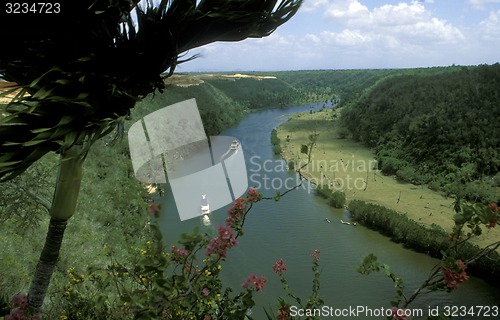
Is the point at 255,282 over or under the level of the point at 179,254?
under

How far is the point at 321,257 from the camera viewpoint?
1301 centimetres

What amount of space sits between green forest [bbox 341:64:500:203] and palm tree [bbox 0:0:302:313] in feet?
59.1

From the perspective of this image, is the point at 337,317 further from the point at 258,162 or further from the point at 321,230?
the point at 258,162

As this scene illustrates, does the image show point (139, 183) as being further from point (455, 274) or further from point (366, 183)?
point (455, 274)

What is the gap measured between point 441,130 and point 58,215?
28481 mm

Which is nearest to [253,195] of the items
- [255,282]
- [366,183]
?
[255,282]

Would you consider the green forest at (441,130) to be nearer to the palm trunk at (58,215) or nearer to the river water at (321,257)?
the river water at (321,257)

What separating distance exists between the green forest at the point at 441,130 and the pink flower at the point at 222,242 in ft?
58.7

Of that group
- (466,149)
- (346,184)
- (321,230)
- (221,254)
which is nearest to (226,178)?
(321,230)

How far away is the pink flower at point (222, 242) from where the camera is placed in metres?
1.86

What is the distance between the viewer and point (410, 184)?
2269cm

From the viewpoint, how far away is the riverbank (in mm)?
17141

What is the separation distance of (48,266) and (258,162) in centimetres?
2329

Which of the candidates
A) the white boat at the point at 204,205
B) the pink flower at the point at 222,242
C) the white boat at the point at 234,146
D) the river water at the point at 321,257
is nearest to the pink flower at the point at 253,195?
the pink flower at the point at 222,242
